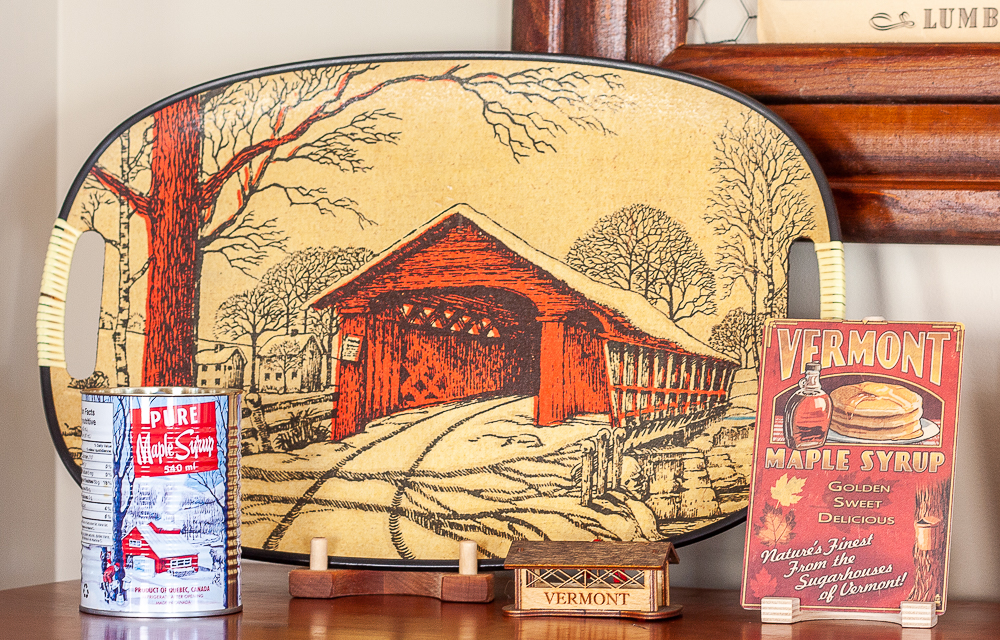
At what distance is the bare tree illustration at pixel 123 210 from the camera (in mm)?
900

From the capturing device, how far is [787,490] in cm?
72

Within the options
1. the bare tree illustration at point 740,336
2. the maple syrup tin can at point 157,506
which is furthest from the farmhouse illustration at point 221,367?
the bare tree illustration at point 740,336

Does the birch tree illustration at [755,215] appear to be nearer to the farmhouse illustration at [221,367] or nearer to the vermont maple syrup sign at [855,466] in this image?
the vermont maple syrup sign at [855,466]

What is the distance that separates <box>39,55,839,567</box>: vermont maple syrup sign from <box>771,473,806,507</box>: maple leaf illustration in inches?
3.8

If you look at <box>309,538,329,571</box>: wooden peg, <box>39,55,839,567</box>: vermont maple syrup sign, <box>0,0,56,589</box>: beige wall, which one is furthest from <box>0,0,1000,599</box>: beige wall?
<box>309,538,329,571</box>: wooden peg

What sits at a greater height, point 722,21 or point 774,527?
point 722,21

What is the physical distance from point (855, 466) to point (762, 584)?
11 centimetres

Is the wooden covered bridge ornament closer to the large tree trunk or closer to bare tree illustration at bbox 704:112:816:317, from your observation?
bare tree illustration at bbox 704:112:816:317

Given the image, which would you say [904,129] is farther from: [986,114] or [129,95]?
[129,95]

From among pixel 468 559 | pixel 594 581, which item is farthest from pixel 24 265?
pixel 594 581

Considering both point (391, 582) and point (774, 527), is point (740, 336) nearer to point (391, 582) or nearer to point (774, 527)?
point (774, 527)

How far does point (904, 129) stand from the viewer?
0.87 metres

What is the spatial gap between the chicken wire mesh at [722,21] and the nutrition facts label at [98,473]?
0.59 m

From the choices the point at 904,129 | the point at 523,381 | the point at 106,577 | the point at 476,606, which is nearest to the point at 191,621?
the point at 106,577
